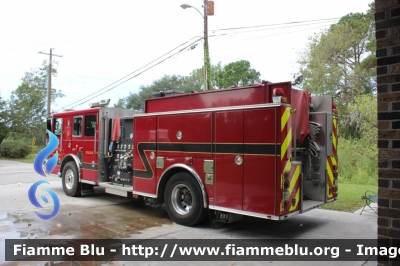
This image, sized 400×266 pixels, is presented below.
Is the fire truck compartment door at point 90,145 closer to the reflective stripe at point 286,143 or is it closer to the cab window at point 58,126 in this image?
the cab window at point 58,126

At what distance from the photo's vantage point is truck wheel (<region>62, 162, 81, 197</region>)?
31.4ft

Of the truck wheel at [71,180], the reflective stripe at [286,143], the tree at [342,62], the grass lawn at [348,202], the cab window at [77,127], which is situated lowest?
the grass lawn at [348,202]

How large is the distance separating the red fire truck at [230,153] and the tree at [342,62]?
19860mm

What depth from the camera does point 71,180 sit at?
9930 mm

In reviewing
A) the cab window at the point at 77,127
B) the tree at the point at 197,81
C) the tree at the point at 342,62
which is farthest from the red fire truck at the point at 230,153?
the tree at the point at 197,81

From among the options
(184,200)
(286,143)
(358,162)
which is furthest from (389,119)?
(358,162)

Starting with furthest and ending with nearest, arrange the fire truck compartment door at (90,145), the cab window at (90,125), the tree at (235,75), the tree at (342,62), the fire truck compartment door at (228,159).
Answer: the tree at (235,75) → the tree at (342,62) → the cab window at (90,125) → the fire truck compartment door at (90,145) → the fire truck compartment door at (228,159)

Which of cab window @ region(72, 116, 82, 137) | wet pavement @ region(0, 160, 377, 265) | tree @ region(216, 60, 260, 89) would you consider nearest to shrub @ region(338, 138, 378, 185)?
wet pavement @ region(0, 160, 377, 265)

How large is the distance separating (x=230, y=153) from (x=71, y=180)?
619 cm

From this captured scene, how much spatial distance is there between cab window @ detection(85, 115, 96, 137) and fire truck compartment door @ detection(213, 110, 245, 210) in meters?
4.47

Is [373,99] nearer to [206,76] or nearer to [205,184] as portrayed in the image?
[206,76]

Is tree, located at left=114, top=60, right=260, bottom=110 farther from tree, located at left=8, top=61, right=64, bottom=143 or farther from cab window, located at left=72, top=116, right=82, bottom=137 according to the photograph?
cab window, located at left=72, top=116, right=82, bottom=137

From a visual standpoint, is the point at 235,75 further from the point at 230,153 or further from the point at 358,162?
the point at 230,153

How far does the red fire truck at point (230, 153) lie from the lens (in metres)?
5.31
